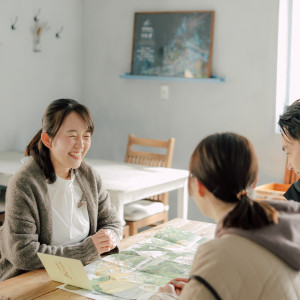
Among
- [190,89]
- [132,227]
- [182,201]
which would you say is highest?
[190,89]

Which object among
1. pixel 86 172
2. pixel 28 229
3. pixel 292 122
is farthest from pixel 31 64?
pixel 292 122

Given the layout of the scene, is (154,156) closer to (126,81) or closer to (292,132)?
(126,81)

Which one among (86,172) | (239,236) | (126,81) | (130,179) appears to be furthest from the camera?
(126,81)

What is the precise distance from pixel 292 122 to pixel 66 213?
84cm

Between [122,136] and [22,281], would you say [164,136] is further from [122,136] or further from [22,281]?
[22,281]

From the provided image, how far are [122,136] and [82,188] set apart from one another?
2.64 metres

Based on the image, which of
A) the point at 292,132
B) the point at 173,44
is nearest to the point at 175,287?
the point at 292,132

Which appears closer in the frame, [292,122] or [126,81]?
[292,122]

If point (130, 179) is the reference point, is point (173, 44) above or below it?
above

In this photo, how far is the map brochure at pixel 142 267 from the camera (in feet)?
4.75

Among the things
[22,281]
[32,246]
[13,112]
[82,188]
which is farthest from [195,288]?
[13,112]

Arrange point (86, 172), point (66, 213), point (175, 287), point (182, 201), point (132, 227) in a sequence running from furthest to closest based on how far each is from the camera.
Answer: point (182, 201) → point (132, 227) → point (86, 172) → point (66, 213) → point (175, 287)

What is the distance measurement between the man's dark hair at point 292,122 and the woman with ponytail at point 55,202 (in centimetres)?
68

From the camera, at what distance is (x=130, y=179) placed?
299cm
